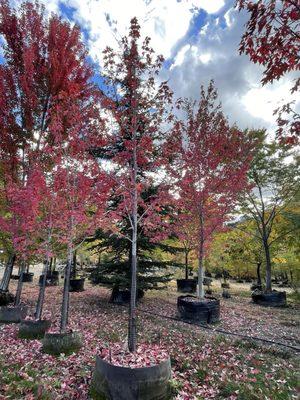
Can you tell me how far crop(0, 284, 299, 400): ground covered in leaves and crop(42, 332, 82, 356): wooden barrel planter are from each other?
15 centimetres

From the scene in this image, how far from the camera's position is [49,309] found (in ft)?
36.6

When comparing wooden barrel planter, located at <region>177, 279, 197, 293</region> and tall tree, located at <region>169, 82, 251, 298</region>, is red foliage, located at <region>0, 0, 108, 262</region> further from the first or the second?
wooden barrel planter, located at <region>177, 279, 197, 293</region>

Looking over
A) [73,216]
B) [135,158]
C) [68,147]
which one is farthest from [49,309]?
[135,158]

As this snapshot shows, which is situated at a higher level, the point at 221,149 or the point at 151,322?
the point at 221,149

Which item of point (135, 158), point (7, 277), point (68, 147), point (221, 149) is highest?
point (221, 149)

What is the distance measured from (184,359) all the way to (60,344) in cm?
286

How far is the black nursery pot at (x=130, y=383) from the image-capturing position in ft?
13.7

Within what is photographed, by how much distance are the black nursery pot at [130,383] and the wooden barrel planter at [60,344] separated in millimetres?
2056

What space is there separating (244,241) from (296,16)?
19.6 m

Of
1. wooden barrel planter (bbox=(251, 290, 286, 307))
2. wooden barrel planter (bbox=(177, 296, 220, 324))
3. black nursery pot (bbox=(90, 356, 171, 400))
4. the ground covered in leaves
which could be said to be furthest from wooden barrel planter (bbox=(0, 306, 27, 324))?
wooden barrel planter (bbox=(251, 290, 286, 307))

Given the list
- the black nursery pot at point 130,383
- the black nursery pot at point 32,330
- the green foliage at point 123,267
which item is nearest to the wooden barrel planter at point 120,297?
the green foliage at point 123,267

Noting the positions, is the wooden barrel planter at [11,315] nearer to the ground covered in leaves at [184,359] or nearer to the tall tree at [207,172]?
the ground covered in leaves at [184,359]

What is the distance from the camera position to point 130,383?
4.18 metres

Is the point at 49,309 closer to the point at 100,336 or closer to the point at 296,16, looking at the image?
the point at 100,336
